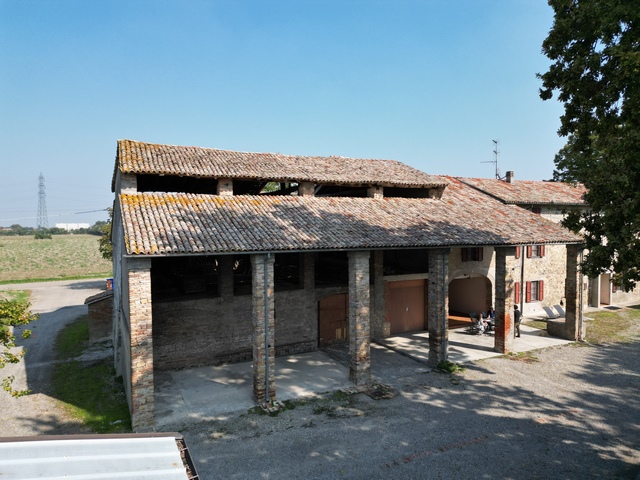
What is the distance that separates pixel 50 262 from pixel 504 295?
204 ft

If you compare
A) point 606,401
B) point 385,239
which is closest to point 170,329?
point 385,239

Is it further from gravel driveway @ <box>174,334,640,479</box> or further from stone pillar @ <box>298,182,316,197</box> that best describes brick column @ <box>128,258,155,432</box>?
stone pillar @ <box>298,182,316,197</box>

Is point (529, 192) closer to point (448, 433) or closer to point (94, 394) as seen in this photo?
point (448, 433)

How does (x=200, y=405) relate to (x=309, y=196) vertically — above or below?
below

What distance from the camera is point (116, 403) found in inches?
471

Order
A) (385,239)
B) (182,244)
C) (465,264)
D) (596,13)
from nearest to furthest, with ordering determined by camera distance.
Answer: (596,13), (182,244), (385,239), (465,264)

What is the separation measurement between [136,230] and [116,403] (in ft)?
17.9

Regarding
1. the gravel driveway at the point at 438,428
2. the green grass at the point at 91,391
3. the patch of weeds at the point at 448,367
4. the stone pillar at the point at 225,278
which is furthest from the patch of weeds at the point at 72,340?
the patch of weeds at the point at 448,367

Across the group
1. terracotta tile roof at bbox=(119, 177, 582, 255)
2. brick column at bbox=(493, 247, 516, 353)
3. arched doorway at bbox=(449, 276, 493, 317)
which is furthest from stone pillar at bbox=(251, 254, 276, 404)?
arched doorway at bbox=(449, 276, 493, 317)

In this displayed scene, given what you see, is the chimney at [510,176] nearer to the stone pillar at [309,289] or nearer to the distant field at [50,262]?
the stone pillar at [309,289]

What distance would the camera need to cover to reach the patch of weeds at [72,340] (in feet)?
56.1

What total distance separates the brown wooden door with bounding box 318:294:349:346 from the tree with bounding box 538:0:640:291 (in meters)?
9.57

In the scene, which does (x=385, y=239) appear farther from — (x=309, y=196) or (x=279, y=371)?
(x=279, y=371)

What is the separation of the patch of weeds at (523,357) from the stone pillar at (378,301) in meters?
5.29
